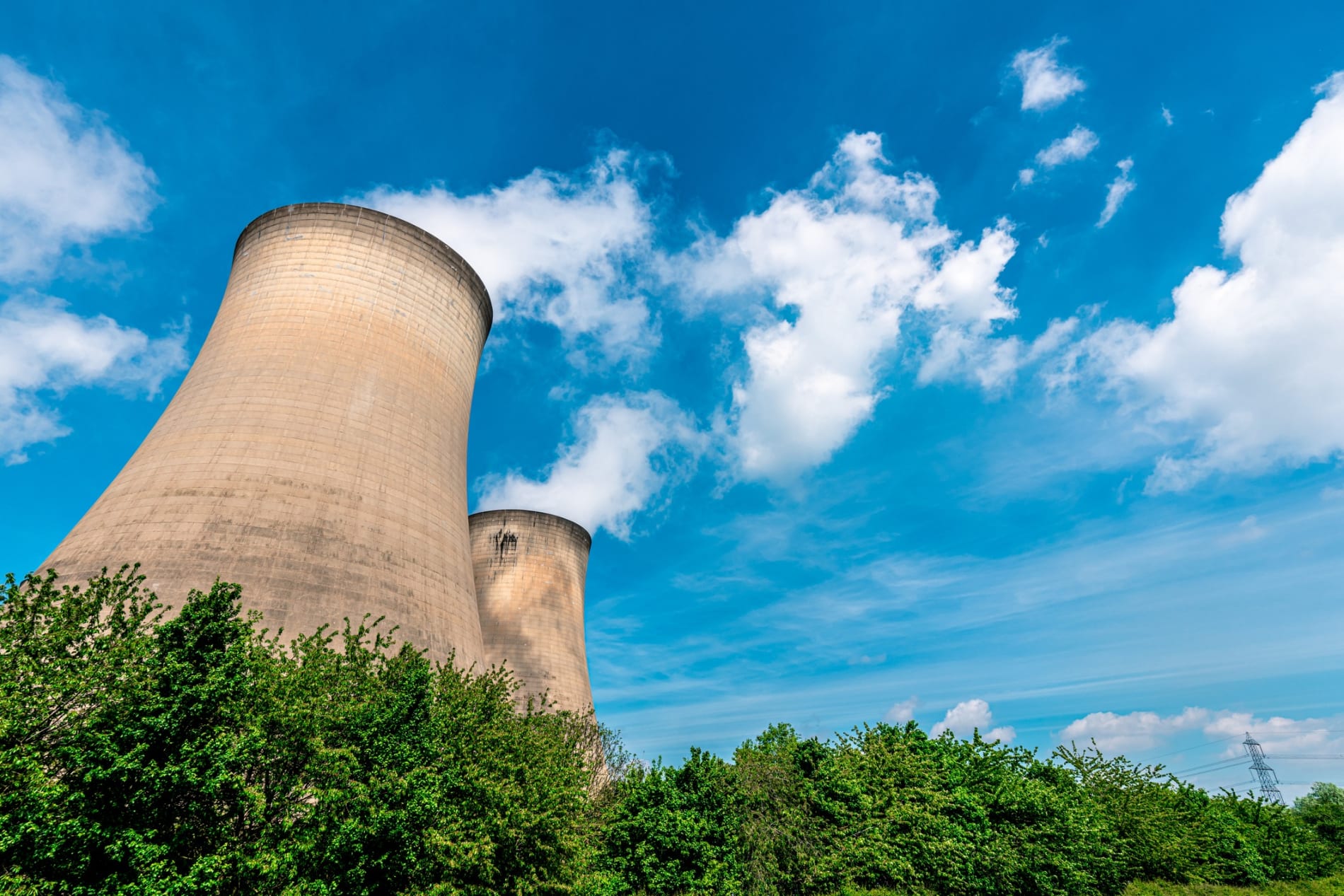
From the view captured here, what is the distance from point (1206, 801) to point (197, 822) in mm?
40633

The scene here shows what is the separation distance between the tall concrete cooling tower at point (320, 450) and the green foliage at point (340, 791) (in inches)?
50.3

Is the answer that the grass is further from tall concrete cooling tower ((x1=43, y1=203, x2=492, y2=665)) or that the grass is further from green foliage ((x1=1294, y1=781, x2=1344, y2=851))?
tall concrete cooling tower ((x1=43, y1=203, x2=492, y2=665))

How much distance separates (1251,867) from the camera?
26328 mm

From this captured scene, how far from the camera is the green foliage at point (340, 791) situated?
7840 millimetres

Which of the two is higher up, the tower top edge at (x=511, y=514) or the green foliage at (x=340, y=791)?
the tower top edge at (x=511, y=514)

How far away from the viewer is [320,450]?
15625mm

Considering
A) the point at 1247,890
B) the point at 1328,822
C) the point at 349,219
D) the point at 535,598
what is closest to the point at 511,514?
the point at 535,598

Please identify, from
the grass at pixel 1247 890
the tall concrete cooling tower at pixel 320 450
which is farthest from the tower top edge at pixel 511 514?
the grass at pixel 1247 890

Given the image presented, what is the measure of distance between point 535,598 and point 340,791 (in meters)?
22.6

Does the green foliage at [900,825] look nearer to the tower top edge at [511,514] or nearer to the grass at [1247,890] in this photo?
the grass at [1247,890]

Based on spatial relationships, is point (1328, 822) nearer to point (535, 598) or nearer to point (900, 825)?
point (900, 825)

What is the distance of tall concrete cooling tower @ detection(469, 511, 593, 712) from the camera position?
2908 cm

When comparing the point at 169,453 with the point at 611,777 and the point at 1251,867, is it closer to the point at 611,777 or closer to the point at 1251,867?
the point at 611,777

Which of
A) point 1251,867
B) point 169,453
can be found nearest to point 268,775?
point 169,453
